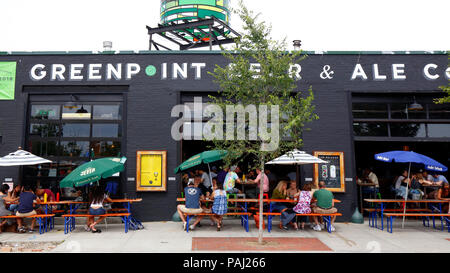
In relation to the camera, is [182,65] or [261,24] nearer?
[261,24]

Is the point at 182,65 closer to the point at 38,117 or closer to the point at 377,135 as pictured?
the point at 38,117

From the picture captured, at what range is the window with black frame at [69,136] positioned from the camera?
1201 cm

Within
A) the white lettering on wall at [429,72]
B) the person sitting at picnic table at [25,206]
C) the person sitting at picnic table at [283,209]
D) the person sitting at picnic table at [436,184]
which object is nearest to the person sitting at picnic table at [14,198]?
the person sitting at picnic table at [25,206]

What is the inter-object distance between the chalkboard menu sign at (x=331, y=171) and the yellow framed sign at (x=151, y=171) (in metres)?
4.92

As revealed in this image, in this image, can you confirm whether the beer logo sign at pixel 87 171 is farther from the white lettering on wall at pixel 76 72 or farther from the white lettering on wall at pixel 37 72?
the white lettering on wall at pixel 37 72

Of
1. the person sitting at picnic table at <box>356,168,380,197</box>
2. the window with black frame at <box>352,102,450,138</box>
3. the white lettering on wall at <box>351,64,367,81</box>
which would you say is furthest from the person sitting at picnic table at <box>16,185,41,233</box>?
the white lettering on wall at <box>351,64,367,81</box>

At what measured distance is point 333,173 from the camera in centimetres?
1187

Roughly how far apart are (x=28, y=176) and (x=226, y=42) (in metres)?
9.17

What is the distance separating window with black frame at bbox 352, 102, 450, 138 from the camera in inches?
488

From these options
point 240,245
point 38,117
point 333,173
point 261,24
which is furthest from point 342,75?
point 38,117

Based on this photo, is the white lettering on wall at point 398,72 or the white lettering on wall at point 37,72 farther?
the white lettering on wall at point 398,72

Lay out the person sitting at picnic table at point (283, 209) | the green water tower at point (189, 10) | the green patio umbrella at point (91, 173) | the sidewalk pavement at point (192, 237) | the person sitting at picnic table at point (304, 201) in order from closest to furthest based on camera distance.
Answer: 1. the sidewalk pavement at point (192, 237)
2. the green patio umbrella at point (91, 173)
3. the person sitting at picnic table at point (304, 201)
4. the person sitting at picnic table at point (283, 209)
5. the green water tower at point (189, 10)

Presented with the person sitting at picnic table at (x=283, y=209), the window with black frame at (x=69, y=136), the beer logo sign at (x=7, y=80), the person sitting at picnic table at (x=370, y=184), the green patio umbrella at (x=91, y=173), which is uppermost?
the beer logo sign at (x=7, y=80)
